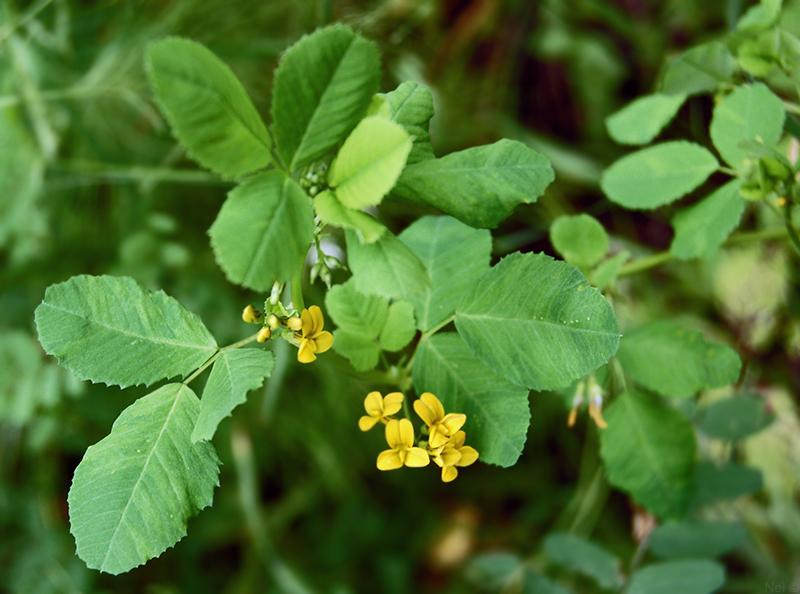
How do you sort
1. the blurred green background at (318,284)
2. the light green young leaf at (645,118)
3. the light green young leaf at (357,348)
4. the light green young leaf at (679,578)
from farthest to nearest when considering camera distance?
the blurred green background at (318,284), the light green young leaf at (679,578), the light green young leaf at (645,118), the light green young leaf at (357,348)

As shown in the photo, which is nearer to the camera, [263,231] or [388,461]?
[263,231]

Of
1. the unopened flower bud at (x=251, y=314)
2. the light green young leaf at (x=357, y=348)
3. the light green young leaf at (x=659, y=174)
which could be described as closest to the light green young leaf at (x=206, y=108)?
the unopened flower bud at (x=251, y=314)

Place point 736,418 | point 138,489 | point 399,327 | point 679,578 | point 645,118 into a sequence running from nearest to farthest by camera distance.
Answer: point 138,489, point 399,327, point 645,118, point 679,578, point 736,418

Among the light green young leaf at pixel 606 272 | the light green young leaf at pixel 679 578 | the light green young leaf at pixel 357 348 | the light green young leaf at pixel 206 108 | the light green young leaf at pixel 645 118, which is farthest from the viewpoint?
the light green young leaf at pixel 679 578

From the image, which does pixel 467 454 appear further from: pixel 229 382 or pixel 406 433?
pixel 229 382

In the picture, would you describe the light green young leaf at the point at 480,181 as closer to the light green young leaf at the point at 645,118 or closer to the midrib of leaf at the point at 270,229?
the midrib of leaf at the point at 270,229

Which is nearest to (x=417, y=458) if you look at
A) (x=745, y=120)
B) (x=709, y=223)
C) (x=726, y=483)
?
(x=709, y=223)
